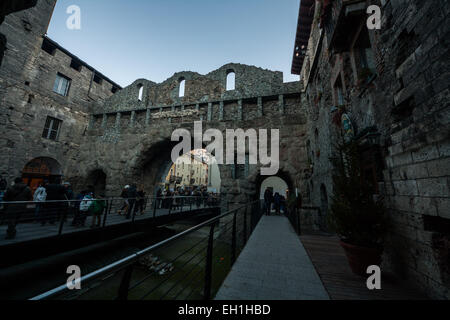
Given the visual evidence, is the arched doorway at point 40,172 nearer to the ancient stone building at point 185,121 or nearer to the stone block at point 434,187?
the ancient stone building at point 185,121

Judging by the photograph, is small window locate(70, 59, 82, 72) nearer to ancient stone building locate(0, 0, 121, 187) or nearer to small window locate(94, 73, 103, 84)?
ancient stone building locate(0, 0, 121, 187)

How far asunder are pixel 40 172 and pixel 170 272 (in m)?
14.1

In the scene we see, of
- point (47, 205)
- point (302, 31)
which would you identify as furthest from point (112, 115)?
point (302, 31)

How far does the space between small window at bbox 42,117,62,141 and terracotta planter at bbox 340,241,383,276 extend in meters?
16.6

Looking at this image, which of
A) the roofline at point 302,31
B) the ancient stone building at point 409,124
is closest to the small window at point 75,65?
the roofline at point 302,31

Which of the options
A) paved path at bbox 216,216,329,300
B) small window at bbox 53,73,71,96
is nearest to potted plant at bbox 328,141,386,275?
paved path at bbox 216,216,329,300

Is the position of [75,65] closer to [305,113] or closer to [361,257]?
[305,113]

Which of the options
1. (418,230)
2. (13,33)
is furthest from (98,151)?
(418,230)

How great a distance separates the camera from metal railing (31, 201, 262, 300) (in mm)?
1207

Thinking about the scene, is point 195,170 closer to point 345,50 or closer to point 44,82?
point 44,82

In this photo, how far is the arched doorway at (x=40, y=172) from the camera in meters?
10.9

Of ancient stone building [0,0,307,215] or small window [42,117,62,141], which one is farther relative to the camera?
small window [42,117,62,141]

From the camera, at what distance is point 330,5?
19.2 feet
